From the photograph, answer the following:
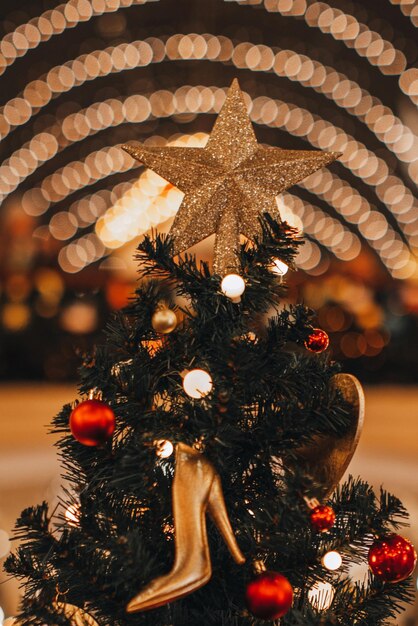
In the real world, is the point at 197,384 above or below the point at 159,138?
below

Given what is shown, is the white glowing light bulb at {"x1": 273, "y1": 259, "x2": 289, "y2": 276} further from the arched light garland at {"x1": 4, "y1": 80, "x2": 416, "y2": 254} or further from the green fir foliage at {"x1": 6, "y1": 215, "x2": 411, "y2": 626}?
the arched light garland at {"x1": 4, "y1": 80, "x2": 416, "y2": 254}

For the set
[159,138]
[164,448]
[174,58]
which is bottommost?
[164,448]

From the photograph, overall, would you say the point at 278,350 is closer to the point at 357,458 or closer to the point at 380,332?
the point at 357,458

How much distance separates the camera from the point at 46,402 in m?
6.22

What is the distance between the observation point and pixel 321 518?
38.1 inches

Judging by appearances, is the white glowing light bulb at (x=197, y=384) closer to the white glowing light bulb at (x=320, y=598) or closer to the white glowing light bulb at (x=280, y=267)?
the white glowing light bulb at (x=280, y=267)

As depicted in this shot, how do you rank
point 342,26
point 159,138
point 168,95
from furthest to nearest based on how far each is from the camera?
point 159,138 → point 168,95 → point 342,26

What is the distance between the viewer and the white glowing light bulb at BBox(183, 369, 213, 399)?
98 cm

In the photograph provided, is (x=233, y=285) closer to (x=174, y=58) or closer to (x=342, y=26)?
(x=342, y=26)

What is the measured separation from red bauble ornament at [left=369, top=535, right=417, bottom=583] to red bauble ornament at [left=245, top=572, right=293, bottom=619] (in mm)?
163

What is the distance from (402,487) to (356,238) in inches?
712

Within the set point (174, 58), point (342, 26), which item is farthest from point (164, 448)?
point (174, 58)

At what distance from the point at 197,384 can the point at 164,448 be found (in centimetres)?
10

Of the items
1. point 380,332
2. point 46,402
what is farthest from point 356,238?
point 46,402
